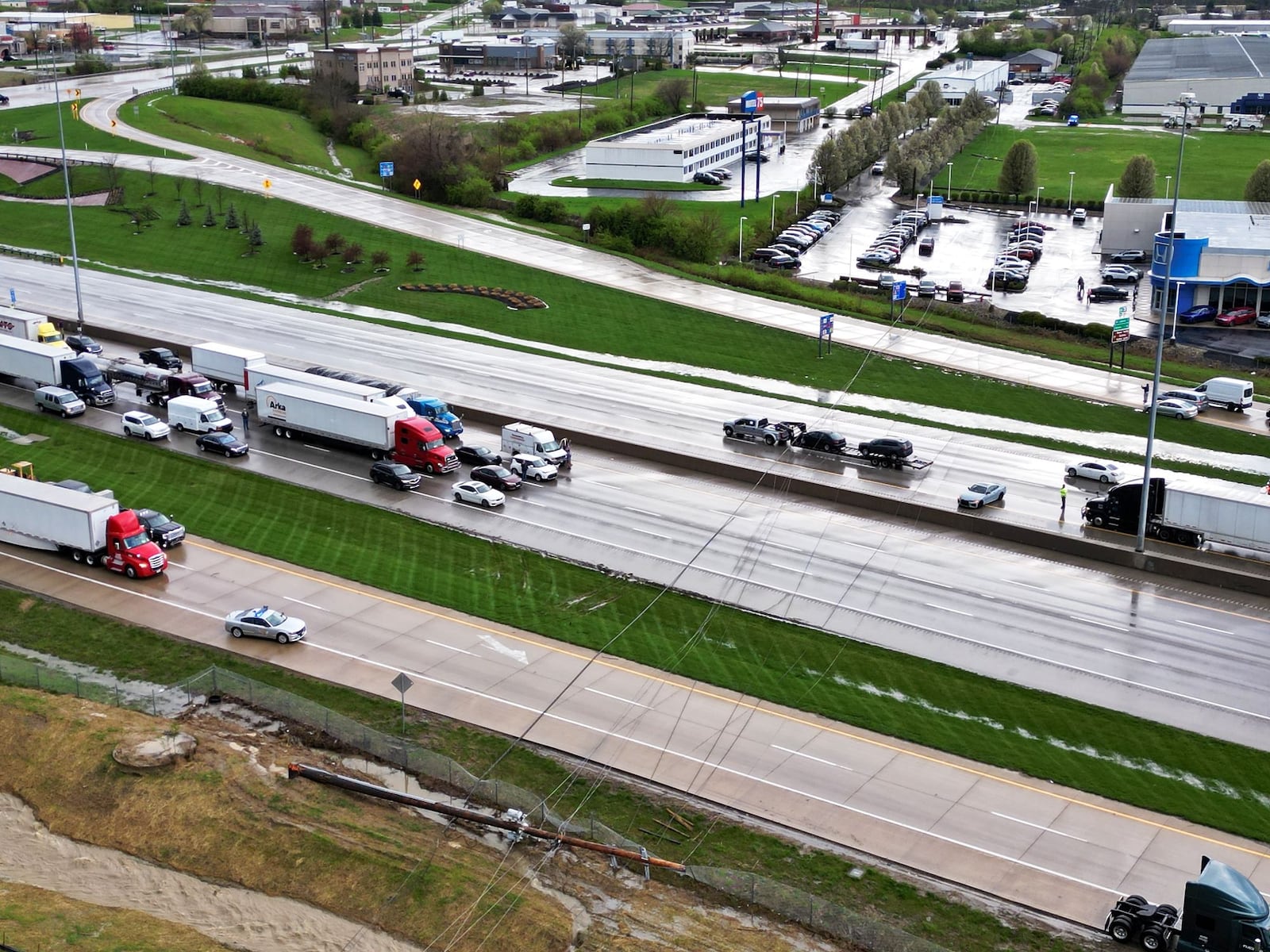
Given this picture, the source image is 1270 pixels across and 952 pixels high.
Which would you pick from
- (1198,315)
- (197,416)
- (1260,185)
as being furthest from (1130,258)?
(197,416)

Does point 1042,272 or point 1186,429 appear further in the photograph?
point 1042,272

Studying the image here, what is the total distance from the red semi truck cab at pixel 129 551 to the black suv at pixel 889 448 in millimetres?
28376

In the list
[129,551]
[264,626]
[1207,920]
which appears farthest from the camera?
[129,551]

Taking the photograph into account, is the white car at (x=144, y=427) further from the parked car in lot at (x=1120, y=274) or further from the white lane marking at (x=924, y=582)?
the parked car in lot at (x=1120, y=274)

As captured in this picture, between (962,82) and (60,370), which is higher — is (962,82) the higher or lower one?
the higher one

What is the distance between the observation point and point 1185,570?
45250 millimetres

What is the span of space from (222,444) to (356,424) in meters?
5.58

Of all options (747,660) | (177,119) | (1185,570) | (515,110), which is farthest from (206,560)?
(515,110)

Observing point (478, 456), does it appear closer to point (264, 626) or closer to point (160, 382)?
point (264, 626)

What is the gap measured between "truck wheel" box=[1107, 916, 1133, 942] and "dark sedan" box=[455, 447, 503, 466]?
105 ft

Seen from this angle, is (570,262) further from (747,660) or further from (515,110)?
(515,110)

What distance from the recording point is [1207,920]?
84.0 feet

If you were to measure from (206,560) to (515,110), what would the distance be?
411 ft

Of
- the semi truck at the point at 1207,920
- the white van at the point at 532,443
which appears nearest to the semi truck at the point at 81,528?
the white van at the point at 532,443
